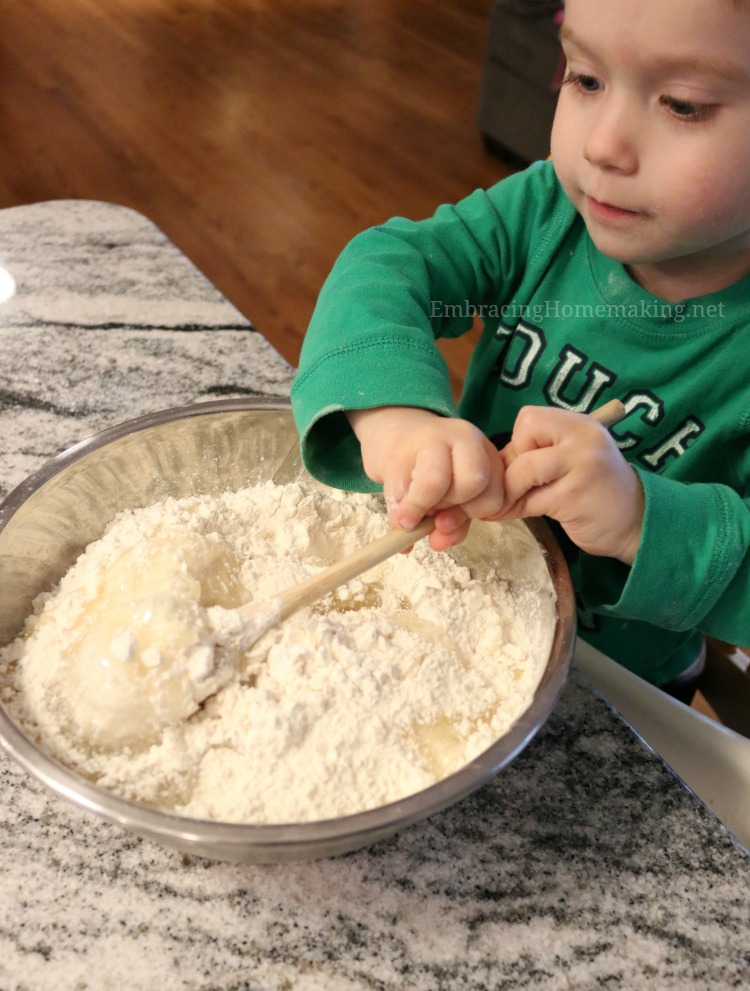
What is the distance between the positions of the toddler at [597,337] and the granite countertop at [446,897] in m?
0.14

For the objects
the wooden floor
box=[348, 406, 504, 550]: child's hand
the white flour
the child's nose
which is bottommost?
the wooden floor

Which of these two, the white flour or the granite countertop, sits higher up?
the white flour

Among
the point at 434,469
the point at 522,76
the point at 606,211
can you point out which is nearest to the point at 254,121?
the point at 522,76

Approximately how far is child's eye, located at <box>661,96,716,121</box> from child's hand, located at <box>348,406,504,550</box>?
236 mm

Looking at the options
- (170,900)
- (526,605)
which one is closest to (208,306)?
(526,605)

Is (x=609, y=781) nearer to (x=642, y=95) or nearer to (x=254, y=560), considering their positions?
(x=254, y=560)

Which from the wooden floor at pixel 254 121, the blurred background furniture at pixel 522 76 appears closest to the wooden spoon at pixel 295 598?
the wooden floor at pixel 254 121

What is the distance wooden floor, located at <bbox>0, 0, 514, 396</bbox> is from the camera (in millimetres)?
2320

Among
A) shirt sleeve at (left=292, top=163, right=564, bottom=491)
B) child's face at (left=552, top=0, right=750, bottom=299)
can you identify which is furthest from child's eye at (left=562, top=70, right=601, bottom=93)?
shirt sleeve at (left=292, top=163, right=564, bottom=491)

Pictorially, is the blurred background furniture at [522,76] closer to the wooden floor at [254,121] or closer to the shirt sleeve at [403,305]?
the wooden floor at [254,121]

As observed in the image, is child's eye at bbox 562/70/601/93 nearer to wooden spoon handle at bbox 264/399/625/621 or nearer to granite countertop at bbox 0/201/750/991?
wooden spoon handle at bbox 264/399/625/621

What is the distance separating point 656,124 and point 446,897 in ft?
1.65

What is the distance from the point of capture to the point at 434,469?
1.84 feet

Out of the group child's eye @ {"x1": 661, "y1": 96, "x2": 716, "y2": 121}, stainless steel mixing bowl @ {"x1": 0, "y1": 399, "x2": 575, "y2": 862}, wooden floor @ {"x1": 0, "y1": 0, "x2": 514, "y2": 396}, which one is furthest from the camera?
wooden floor @ {"x1": 0, "y1": 0, "x2": 514, "y2": 396}
